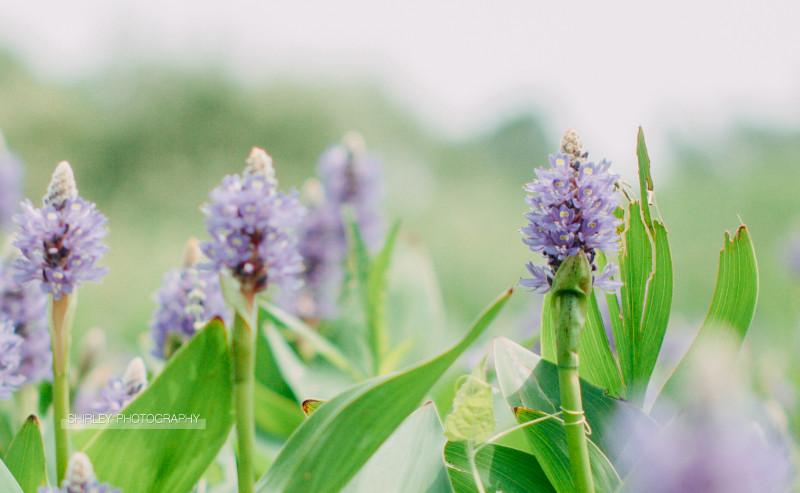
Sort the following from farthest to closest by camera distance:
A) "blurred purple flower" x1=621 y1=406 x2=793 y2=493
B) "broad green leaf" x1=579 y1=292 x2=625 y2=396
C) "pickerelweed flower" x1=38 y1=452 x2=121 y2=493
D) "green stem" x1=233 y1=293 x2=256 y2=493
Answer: "broad green leaf" x1=579 y1=292 x2=625 y2=396
"green stem" x1=233 y1=293 x2=256 y2=493
"pickerelweed flower" x1=38 y1=452 x2=121 y2=493
"blurred purple flower" x1=621 y1=406 x2=793 y2=493

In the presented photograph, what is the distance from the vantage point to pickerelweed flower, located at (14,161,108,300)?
30.2 inches

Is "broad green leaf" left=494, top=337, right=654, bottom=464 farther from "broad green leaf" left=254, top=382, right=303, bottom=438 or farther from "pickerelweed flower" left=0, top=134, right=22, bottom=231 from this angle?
"pickerelweed flower" left=0, top=134, right=22, bottom=231

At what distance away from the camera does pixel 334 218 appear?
76.8 inches

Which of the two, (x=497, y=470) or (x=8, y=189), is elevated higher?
(x=8, y=189)

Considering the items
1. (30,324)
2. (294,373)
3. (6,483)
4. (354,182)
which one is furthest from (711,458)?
(354,182)

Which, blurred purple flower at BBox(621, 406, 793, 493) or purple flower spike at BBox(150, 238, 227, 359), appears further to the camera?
purple flower spike at BBox(150, 238, 227, 359)

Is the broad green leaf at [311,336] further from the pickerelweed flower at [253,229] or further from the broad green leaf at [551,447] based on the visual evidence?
the broad green leaf at [551,447]

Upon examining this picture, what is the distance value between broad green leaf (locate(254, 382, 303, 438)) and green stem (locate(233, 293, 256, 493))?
0.53 metres

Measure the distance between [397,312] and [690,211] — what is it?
659 centimetres

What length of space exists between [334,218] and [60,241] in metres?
1.19

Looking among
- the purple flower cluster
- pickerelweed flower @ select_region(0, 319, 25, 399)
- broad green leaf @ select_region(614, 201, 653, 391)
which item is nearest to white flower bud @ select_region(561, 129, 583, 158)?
broad green leaf @ select_region(614, 201, 653, 391)

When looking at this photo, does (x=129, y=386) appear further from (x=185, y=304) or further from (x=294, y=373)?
(x=294, y=373)

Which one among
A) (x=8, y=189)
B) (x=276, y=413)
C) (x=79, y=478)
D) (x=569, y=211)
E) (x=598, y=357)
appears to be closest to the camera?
(x=79, y=478)

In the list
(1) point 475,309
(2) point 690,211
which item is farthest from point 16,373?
(2) point 690,211
